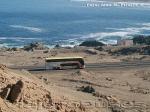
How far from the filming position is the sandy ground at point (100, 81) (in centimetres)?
4406

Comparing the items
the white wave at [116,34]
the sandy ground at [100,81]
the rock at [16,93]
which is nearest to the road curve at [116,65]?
the sandy ground at [100,81]

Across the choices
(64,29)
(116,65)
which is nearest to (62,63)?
(116,65)

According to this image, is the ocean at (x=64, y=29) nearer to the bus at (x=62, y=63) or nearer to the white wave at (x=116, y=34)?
the white wave at (x=116, y=34)

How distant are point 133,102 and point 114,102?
11.2 ft

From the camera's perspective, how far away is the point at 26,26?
157250 millimetres

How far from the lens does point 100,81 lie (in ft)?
212

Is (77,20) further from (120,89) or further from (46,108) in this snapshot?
(46,108)

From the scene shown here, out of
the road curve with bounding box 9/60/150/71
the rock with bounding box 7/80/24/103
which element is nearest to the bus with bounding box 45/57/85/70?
the road curve with bounding box 9/60/150/71

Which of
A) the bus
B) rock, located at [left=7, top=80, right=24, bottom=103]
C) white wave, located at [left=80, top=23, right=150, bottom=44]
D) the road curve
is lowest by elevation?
white wave, located at [left=80, top=23, right=150, bottom=44]

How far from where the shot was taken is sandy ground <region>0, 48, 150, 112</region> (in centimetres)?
4406

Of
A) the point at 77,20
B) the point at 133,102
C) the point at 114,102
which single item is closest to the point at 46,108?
the point at 114,102

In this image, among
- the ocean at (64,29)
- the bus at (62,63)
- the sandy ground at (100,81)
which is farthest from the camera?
the ocean at (64,29)

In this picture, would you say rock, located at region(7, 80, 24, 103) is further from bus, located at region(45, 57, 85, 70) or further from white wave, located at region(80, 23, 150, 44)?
white wave, located at region(80, 23, 150, 44)

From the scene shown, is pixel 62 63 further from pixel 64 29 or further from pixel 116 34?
pixel 64 29
